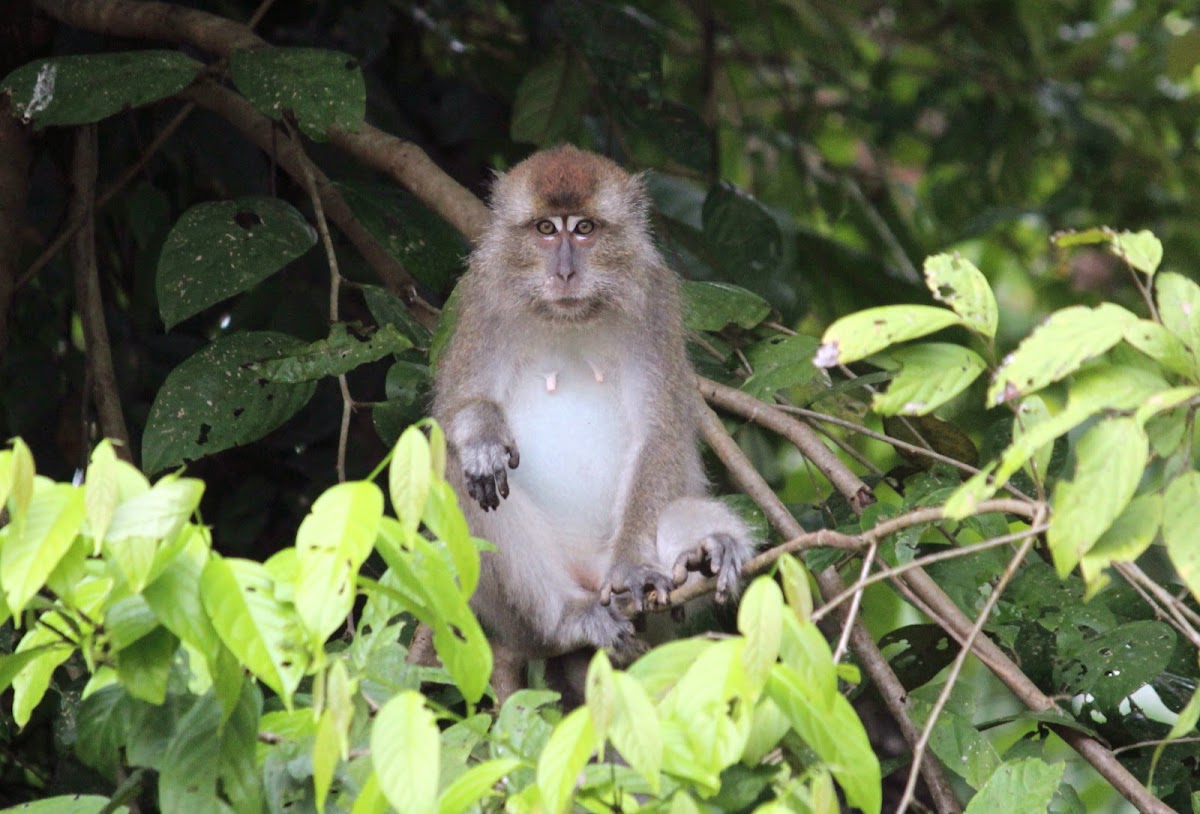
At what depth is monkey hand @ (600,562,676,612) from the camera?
14.5 ft

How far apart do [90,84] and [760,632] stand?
3.29m

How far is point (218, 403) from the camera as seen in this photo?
435 cm

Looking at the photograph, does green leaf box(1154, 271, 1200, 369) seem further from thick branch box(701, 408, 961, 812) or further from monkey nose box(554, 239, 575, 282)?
monkey nose box(554, 239, 575, 282)

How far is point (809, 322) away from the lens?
26.4 feet

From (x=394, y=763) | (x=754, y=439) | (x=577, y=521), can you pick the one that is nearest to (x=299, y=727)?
(x=394, y=763)

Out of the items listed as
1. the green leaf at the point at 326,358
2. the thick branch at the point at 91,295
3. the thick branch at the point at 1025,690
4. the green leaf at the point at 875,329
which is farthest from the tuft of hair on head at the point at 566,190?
the green leaf at the point at 875,329

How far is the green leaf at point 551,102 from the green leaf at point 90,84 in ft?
6.00

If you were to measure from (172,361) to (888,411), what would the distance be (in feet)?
13.2

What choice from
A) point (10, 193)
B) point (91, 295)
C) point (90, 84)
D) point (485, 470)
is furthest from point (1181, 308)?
point (10, 193)

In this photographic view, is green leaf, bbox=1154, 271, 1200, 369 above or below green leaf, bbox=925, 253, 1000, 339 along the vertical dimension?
above

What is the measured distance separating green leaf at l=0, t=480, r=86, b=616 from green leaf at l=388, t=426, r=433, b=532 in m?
0.49

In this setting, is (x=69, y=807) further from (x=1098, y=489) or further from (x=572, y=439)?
(x=572, y=439)

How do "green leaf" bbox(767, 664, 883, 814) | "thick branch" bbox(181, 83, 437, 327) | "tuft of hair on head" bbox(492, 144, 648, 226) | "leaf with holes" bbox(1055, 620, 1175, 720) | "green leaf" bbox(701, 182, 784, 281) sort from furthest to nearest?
"green leaf" bbox(701, 182, 784, 281)
"thick branch" bbox(181, 83, 437, 327)
"tuft of hair on head" bbox(492, 144, 648, 226)
"leaf with holes" bbox(1055, 620, 1175, 720)
"green leaf" bbox(767, 664, 883, 814)

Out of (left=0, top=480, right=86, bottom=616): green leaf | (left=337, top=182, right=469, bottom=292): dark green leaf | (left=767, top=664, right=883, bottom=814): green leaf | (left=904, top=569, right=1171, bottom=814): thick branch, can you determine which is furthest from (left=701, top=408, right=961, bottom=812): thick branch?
(left=0, top=480, right=86, bottom=616): green leaf
